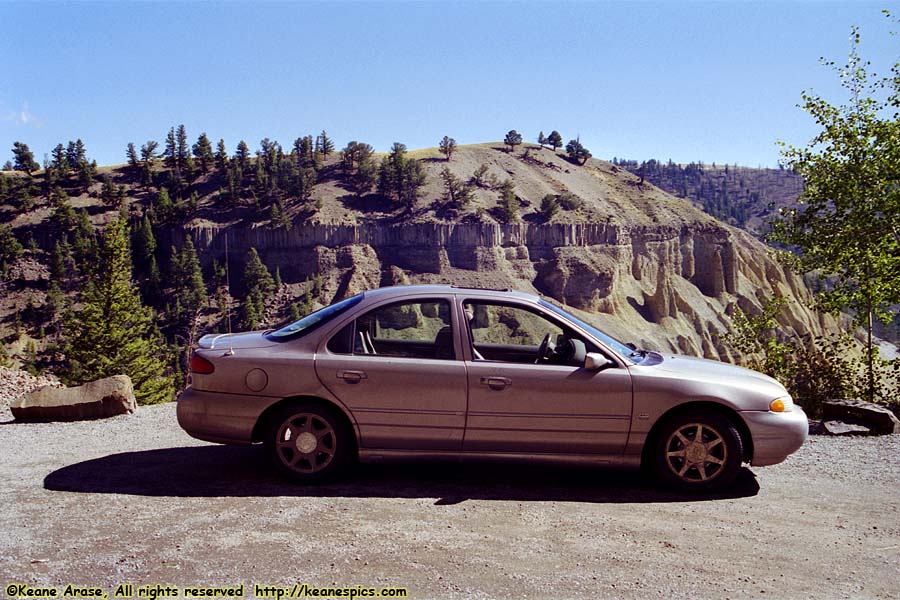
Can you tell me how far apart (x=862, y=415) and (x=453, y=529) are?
6.13 metres

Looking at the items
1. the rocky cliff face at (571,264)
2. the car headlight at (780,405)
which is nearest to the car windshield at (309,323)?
the car headlight at (780,405)

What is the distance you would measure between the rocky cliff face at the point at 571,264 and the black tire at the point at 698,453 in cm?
8063

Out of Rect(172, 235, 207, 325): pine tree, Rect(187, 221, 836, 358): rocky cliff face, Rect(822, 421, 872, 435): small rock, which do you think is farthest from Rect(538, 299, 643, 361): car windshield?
Rect(187, 221, 836, 358): rocky cliff face

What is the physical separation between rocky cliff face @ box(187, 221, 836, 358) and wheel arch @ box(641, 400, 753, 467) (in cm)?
8055

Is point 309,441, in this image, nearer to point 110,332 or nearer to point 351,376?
point 351,376

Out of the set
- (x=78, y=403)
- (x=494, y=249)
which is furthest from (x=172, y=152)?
(x=78, y=403)

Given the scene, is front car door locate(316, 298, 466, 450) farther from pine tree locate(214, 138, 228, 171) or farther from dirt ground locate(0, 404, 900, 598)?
pine tree locate(214, 138, 228, 171)

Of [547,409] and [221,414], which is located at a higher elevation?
[547,409]

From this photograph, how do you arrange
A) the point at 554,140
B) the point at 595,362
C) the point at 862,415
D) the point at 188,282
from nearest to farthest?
1. the point at 595,362
2. the point at 862,415
3. the point at 188,282
4. the point at 554,140

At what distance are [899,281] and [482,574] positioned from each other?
10.6 meters

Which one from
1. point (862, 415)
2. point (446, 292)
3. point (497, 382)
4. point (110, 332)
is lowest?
point (110, 332)

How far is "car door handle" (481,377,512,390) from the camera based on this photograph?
17.5ft

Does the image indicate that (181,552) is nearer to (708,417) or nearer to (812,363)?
(708,417)

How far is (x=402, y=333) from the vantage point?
5793mm
